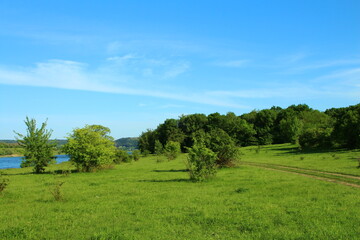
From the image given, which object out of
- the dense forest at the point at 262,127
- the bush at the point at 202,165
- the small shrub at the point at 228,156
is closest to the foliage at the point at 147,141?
the dense forest at the point at 262,127

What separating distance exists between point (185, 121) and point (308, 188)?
105910 millimetres

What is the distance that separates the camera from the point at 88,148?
35000 mm

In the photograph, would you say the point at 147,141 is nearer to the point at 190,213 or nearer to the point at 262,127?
the point at 262,127

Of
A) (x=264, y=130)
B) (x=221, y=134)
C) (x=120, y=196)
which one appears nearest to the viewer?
(x=120, y=196)

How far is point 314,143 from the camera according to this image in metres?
59.6

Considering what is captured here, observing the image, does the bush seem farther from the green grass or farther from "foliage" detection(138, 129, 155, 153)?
"foliage" detection(138, 129, 155, 153)

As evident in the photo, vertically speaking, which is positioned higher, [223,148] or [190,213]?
[223,148]

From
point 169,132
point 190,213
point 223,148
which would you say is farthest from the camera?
point 169,132

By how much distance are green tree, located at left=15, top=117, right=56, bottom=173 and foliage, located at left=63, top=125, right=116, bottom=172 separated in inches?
162

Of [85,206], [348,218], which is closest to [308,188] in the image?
[348,218]

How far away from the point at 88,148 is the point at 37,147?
7675mm

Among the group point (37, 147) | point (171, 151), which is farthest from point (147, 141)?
point (37, 147)

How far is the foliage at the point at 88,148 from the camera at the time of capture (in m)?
35.0

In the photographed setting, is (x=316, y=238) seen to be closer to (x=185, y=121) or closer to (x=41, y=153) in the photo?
(x=41, y=153)
